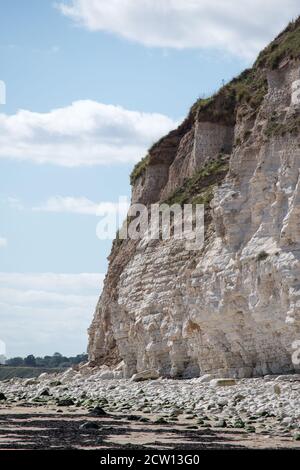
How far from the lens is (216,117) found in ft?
165

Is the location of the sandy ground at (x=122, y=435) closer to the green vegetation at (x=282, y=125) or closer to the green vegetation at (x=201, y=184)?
the green vegetation at (x=282, y=125)

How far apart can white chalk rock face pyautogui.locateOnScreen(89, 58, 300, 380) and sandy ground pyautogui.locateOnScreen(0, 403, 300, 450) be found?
8489mm

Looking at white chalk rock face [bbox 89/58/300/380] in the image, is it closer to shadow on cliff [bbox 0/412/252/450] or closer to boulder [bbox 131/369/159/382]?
boulder [bbox 131/369/159/382]

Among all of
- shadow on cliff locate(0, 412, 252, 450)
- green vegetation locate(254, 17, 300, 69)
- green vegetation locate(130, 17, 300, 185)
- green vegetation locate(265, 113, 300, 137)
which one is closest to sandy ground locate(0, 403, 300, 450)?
shadow on cliff locate(0, 412, 252, 450)

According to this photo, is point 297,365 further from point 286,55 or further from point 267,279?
point 286,55

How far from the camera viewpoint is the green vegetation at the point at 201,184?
45875 mm

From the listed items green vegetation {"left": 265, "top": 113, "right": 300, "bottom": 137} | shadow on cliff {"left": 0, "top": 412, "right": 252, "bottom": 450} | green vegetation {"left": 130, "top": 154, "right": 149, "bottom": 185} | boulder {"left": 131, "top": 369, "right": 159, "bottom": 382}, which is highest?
green vegetation {"left": 130, "top": 154, "right": 149, "bottom": 185}

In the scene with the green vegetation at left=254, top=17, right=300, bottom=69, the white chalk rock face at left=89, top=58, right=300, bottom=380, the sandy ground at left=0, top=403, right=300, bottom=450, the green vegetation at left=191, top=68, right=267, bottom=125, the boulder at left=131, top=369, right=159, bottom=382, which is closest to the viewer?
the sandy ground at left=0, top=403, right=300, bottom=450

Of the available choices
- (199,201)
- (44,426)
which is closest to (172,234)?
(199,201)

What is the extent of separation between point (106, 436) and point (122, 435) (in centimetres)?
34

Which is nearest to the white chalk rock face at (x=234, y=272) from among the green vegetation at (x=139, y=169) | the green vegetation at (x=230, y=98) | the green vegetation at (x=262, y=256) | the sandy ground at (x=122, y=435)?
the green vegetation at (x=262, y=256)

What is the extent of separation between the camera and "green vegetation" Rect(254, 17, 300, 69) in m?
39.5

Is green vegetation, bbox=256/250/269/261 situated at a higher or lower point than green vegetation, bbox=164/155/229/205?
lower

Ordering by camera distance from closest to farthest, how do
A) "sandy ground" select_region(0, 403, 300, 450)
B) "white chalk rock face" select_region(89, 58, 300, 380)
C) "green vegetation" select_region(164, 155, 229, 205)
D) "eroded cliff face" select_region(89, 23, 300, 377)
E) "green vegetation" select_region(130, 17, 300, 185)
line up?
"sandy ground" select_region(0, 403, 300, 450)
"white chalk rock face" select_region(89, 58, 300, 380)
"eroded cliff face" select_region(89, 23, 300, 377)
"green vegetation" select_region(130, 17, 300, 185)
"green vegetation" select_region(164, 155, 229, 205)
